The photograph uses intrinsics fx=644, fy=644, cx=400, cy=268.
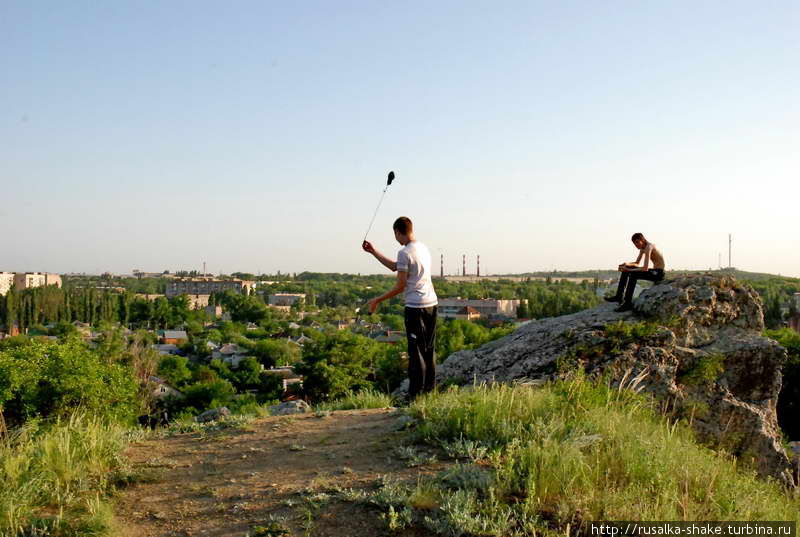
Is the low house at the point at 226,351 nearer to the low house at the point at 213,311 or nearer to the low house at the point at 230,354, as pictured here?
the low house at the point at 230,354

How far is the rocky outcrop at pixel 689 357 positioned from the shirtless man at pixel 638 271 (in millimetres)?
196

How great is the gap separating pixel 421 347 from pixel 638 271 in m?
4.59

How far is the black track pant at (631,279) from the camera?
33.6 feet

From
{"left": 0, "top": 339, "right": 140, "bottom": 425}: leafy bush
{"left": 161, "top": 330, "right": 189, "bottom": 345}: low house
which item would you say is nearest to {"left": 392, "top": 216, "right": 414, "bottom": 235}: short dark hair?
{"left": 0, "top": 339, "right": 140, "bottom": 425}: leafy bush

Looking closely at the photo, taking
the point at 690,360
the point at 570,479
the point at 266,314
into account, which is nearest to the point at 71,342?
the point at 690,360

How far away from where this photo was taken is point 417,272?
7160 mm

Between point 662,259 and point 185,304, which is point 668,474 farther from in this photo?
point 185,304

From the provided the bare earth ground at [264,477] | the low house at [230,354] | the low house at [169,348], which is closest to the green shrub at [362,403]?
the bare earth ground at [264,477]

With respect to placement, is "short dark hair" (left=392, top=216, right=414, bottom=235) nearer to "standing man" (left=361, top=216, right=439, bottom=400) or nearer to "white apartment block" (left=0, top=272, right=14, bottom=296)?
"standing man" (left=361, top=216, right=439, bottom=400)

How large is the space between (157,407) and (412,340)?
145 ft

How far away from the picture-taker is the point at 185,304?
135m

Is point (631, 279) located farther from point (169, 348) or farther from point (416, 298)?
point (169, 348)

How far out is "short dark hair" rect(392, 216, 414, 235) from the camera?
7.30m

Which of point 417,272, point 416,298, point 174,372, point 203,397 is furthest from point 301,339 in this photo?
point 417,272
